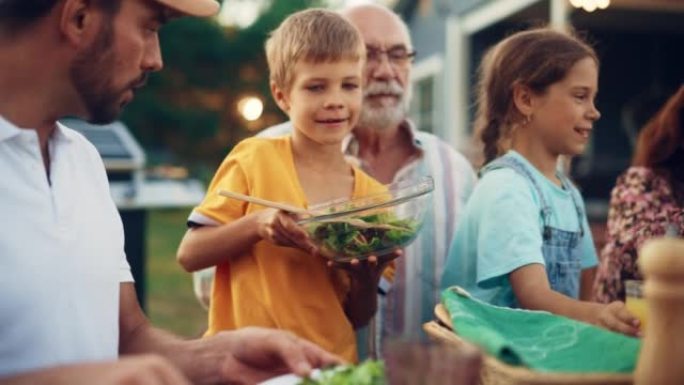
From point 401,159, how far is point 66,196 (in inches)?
69.3

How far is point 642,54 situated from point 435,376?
10.5m

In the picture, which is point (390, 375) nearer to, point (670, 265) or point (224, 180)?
point (670, 265)

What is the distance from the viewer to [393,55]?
3.08 metres

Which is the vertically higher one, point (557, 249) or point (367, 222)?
point (367, 222)

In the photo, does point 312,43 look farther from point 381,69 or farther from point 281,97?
point 381,69

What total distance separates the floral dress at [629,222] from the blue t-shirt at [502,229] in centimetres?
36

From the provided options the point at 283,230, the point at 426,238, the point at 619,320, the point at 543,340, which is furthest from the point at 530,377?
the point at 426,238

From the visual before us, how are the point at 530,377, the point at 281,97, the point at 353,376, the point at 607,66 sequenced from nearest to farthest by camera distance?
the point at 530,377 → the point at 353,376 → the point at 281,97 → the point at 607,66

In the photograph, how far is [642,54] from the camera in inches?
423

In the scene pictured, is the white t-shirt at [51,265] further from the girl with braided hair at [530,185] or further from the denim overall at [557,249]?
the denim overall at [557,249]

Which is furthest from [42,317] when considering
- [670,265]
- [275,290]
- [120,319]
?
[670,265]

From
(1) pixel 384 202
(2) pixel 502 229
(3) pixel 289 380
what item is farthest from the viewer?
(2) pixel 502 229

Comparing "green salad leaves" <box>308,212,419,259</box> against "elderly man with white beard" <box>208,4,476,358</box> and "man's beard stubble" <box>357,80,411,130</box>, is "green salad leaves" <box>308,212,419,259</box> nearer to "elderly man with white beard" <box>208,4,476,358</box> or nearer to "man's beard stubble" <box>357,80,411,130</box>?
"elderly man with white beard" <box>208,4,476,358</box>

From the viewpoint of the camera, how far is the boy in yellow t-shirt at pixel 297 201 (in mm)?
2123
